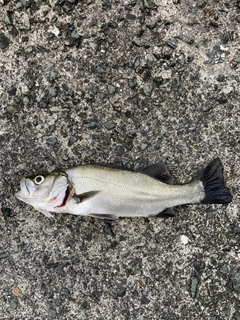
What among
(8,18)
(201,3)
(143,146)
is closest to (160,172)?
(143,146)

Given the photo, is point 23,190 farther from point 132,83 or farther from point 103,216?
point 132,83

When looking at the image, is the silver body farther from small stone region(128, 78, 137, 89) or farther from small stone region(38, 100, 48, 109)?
small stone region(128, 78, 137, 89)

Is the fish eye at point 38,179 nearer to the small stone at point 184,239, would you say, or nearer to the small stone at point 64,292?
the small stone at point 64,292

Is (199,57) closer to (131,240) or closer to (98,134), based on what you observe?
(98,134)

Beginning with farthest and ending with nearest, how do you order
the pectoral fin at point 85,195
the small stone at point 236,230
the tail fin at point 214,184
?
1. the small stone at point 236,230
2. the tail fin at point 214,184
3. the pectoral fin at point 85,195

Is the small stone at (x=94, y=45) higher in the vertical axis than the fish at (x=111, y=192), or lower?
higher

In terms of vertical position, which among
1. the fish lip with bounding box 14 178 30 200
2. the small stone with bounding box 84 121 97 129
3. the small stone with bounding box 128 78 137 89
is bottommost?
the fish lip with bounding box 14 178 30 200

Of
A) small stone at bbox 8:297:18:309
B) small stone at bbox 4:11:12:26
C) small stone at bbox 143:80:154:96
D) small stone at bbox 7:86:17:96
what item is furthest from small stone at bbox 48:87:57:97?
small stone at bbox 8:297:18:309

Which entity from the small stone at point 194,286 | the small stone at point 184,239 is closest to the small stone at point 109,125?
the small stone at point 184,239
